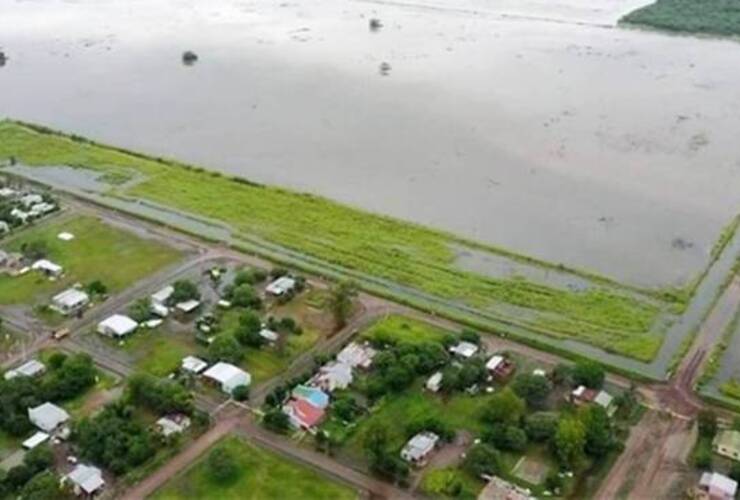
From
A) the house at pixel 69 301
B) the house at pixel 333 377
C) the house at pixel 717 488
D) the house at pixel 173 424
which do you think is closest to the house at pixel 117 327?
the house at pixel 69 301

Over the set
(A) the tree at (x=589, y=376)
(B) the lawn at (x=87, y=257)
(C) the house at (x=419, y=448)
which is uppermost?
(A) the tree at (x=589, y=376)

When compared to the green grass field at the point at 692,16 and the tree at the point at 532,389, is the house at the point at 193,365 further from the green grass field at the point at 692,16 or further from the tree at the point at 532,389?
the green grass field at the point at 692,16

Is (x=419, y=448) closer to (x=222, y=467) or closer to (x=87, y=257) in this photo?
(x=222, y=467)

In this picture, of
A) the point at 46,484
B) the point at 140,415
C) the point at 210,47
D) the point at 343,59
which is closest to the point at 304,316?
the point at 140,415

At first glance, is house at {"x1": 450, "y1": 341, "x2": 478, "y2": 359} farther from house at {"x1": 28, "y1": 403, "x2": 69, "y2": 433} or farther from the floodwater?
house at {"x1": 28, "y1": 403, "x2": 69, "y2": 433}

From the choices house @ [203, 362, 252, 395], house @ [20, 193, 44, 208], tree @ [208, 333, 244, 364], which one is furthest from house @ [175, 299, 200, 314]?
house @ [20, 193, 44, 208]

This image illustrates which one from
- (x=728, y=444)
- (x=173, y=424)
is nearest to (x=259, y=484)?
(x=173, y=424)
